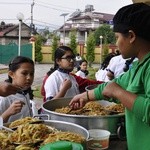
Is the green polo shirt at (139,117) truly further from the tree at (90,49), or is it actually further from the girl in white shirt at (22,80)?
the tree at (90,49)

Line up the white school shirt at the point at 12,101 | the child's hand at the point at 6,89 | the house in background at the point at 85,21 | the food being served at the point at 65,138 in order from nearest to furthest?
the food being served at the point at 65,138, the child's hand at the point at 6,89, the white school shirt at the point at 12,101, the house in background at the point at 85,21

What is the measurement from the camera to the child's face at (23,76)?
2.26m

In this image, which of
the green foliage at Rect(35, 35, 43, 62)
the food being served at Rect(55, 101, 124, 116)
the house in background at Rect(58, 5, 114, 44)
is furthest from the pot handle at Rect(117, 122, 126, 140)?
the house in background at Rect(58, 5, 114, 44)

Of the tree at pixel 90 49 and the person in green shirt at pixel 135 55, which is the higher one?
the person in green shirt at pixel 135 55

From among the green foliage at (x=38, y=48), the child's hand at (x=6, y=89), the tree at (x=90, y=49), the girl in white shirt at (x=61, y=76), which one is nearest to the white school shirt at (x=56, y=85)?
the girl in white shirt at (x=61, y=76)

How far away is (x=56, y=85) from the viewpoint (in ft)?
8.46

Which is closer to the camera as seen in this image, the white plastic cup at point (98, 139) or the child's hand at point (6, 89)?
the white plastic cup at point (98, 139)

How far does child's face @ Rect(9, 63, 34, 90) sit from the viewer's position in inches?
89.0

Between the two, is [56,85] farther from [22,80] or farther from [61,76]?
[22,80]

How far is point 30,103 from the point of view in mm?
2305

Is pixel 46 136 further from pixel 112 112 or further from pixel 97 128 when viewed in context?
pixel 112 112

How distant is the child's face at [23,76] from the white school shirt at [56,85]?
0.28 metres

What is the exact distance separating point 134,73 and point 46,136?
1.58 ft

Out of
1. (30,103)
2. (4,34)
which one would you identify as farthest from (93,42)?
(30,103)
